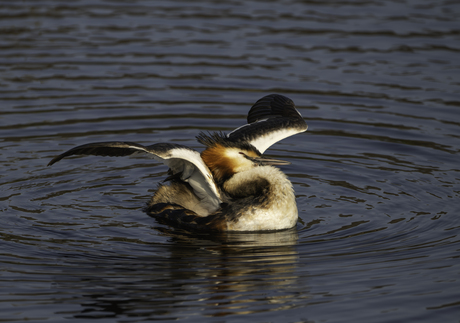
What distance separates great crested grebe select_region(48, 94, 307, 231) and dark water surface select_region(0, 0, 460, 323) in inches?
9.8

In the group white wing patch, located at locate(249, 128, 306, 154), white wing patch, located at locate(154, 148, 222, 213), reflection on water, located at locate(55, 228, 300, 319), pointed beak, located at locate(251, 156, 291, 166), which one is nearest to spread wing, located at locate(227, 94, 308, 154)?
white wing patch, located at locate(249, 128, 306, 154)

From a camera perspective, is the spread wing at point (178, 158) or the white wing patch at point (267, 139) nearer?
the spread wing at point (178, 158)

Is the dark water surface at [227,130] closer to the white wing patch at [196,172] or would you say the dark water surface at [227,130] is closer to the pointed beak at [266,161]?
the white wing patch at [196,172]

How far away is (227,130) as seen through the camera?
12602mm

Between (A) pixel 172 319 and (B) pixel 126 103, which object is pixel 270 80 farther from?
(A) pixel 172 319

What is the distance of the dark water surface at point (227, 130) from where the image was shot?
7.02m

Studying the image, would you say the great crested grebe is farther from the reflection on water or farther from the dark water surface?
the reflection on water

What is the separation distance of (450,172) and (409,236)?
100 inches

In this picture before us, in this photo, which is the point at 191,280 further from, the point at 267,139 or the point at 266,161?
the point at 267,139

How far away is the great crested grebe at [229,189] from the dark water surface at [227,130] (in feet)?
0.82

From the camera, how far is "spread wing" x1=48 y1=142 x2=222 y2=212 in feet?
25.6

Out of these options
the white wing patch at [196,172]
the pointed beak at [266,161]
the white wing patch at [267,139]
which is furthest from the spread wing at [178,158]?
the white wing patch at [267,139]

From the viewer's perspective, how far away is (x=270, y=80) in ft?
48.4

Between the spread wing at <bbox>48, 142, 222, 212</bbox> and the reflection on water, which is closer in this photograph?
the reflection on water
